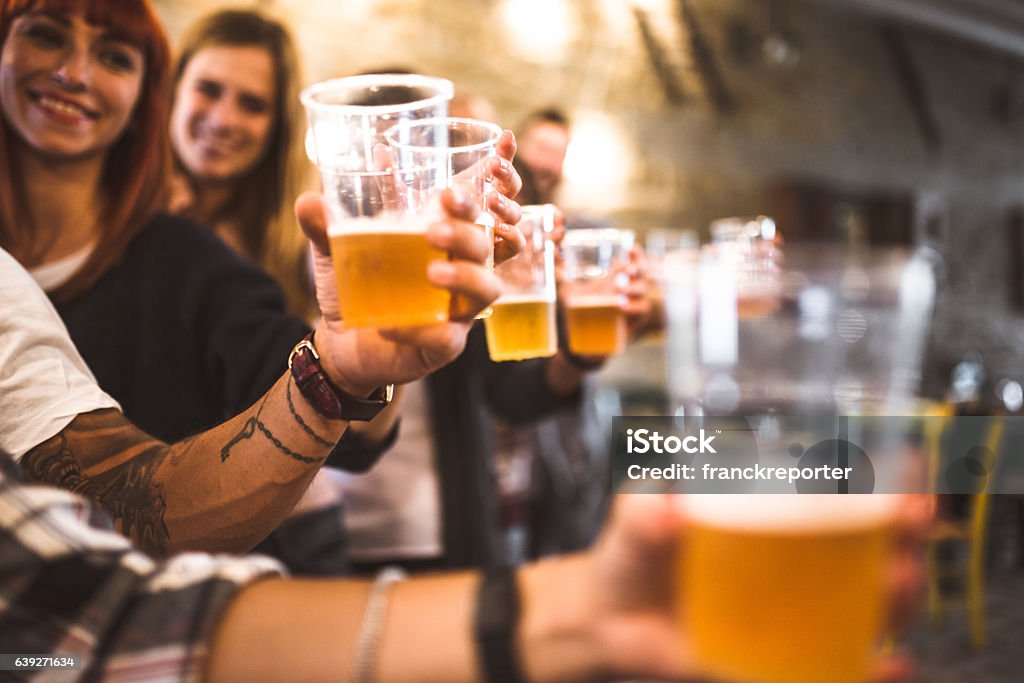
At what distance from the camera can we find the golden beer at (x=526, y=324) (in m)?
1.21

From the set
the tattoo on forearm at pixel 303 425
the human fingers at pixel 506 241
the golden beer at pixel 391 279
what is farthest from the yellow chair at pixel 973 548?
the golden beer at pixel 391 279

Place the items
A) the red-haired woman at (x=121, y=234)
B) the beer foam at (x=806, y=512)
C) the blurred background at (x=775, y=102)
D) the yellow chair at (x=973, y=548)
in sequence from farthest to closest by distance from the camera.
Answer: the blurred background at (x=775, y=102), the yellow chair at (x=973, y=548), the red-haired woman at (x=121, y=234), the beer foam at (x=806, y=512)

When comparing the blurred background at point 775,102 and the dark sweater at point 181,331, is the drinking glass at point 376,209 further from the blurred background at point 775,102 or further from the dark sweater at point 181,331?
the blurred background at point 775,102

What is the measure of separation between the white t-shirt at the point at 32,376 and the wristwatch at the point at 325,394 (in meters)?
0.27

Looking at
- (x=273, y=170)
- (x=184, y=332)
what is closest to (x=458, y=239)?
(x=184, y=332)

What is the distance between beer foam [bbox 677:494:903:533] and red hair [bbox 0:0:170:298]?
965 mm

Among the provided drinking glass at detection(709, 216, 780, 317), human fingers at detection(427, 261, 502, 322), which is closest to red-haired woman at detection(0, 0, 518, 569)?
human fingers at detection(427, 261, 502, 322)

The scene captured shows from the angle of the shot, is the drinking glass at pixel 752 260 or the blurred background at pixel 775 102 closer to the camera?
the drinking glass at pixel 752 260

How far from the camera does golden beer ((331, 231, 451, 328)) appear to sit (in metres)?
0.64

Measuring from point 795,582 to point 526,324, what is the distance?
0.82 m

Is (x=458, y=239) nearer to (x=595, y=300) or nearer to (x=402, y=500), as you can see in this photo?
(x=595, y=300)

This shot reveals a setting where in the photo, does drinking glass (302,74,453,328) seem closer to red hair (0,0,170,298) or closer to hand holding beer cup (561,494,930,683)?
hand holding beer cup (561,494,930,683)

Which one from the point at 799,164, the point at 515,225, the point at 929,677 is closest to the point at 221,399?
the point at 515,225

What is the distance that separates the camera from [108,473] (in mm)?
891
